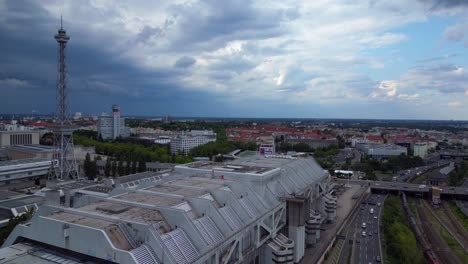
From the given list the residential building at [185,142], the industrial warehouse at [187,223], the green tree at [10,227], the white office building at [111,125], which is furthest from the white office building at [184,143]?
the green tree at [10,227]

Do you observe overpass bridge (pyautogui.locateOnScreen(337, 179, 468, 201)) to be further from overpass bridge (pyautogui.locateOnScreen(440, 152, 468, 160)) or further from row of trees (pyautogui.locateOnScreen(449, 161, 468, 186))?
overpass bridge (pyautogui.locateOnScreen(440, 152, 468, 160))

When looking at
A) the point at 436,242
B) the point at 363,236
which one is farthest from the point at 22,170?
the point at 436,242

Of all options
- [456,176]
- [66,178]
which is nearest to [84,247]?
[66,178]

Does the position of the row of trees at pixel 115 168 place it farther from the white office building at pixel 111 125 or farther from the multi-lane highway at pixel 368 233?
the white office building at pixel 111 125

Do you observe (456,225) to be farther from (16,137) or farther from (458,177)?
(16,137)

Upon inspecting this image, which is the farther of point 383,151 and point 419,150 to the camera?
point 419,150
